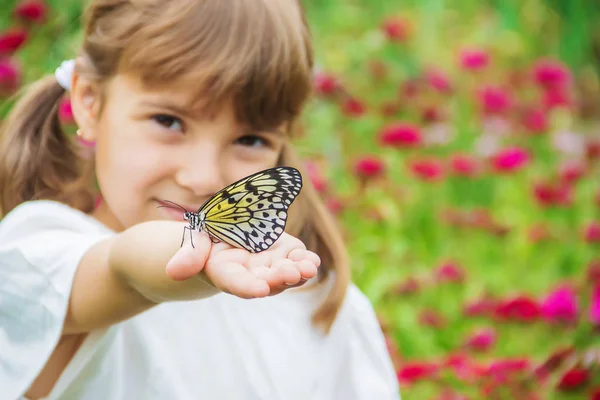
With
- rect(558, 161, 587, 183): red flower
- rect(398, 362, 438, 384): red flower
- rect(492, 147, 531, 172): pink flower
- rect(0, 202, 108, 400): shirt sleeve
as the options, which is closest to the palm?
rect(0, 202, 108, 400): shirt sleeve

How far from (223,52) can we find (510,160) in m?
1.46

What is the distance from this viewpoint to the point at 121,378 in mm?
1108

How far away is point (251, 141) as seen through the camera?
1.21 metres

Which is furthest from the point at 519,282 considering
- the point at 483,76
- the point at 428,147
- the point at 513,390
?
the point at 483,76

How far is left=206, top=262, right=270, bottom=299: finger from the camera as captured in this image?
28.4 inches

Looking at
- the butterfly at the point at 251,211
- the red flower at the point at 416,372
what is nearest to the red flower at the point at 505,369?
the red flower at the point at 416,372

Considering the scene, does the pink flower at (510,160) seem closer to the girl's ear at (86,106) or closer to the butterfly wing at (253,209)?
the girl's ear at (86,106)

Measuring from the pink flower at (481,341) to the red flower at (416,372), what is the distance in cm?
22

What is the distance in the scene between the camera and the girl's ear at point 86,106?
1263mm

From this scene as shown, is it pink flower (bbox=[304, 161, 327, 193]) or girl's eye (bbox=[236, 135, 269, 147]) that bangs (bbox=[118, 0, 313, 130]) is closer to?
girl's eye (bbox=[236, 135, 269, 147])

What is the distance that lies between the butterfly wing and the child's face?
0.27m

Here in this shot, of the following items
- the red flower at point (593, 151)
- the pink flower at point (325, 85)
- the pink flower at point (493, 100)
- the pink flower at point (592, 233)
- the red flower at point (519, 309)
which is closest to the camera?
the red flower at point (519, 309)

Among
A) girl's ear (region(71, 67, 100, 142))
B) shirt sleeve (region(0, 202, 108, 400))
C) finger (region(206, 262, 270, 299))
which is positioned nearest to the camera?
finger (region(206, 262, 270, 299))

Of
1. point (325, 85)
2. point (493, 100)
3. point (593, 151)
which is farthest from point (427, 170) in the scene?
point (593, 151)
